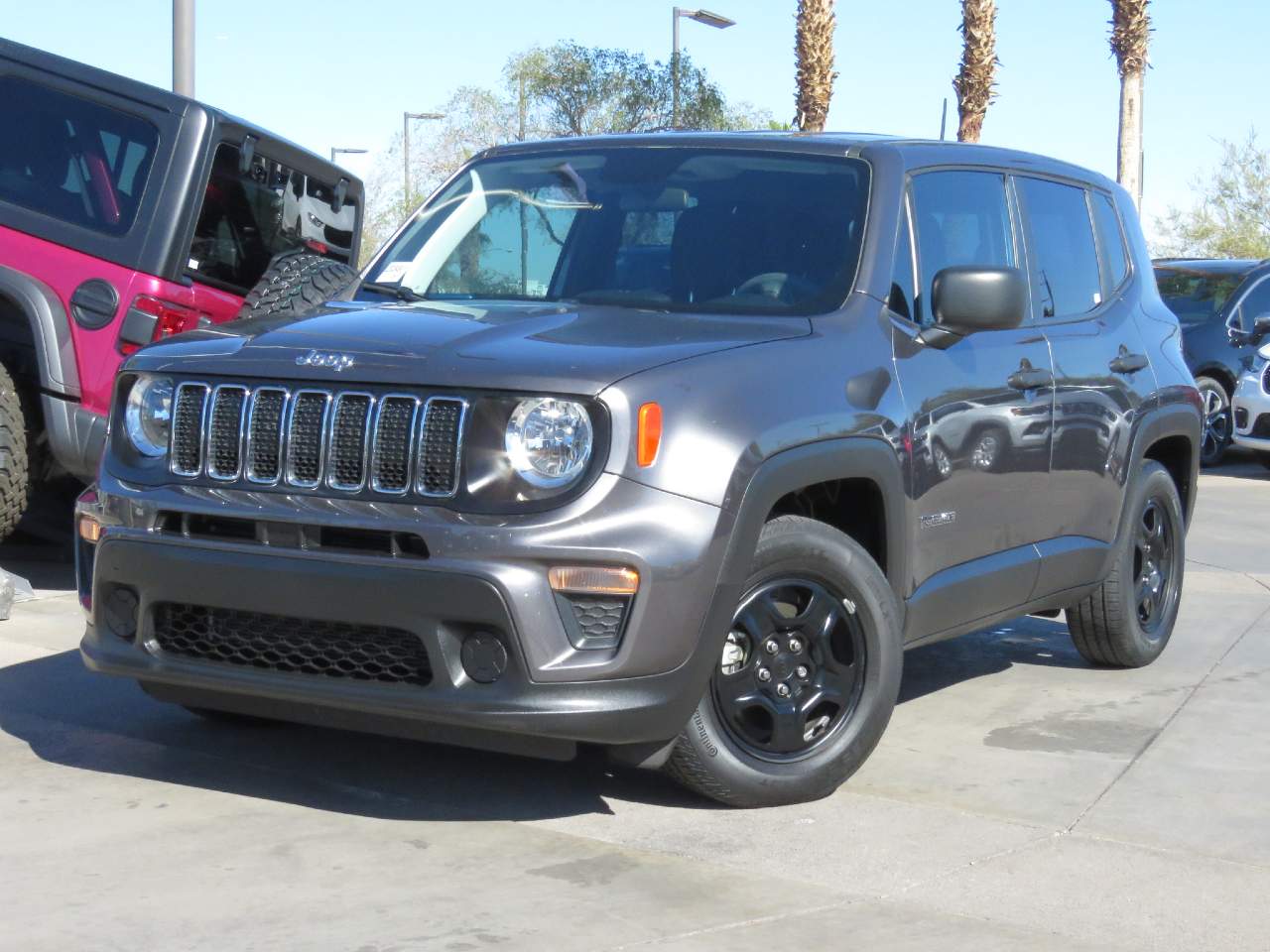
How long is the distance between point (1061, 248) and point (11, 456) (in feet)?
13.7

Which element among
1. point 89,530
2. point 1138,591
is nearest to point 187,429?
point 89,530

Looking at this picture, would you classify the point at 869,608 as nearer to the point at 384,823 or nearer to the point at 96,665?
the point at 384,823

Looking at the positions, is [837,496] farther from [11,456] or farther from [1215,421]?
[1215,421]

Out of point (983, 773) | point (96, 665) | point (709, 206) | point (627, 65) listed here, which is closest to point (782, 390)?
point (709, 206)

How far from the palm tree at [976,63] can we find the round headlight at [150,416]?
21.1 metres

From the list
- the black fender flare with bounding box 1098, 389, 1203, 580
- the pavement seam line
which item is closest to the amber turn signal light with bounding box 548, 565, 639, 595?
the pavement seam line

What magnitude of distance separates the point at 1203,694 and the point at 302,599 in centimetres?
363

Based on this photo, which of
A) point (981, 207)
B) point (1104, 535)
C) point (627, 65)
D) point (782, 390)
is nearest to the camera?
point (782, 390)

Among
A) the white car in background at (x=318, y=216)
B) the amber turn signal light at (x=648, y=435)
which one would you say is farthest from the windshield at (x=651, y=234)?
the white car in background at (x=318, y=216)

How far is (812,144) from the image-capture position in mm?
5574

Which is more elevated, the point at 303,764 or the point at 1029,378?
the point at 1029,378

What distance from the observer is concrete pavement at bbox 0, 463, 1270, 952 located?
3934 millimetres

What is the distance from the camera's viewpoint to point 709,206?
214 inches

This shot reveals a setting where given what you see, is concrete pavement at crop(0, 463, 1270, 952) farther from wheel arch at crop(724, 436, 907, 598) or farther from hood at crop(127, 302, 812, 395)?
hood at crop(127, 302, 812, 395)
